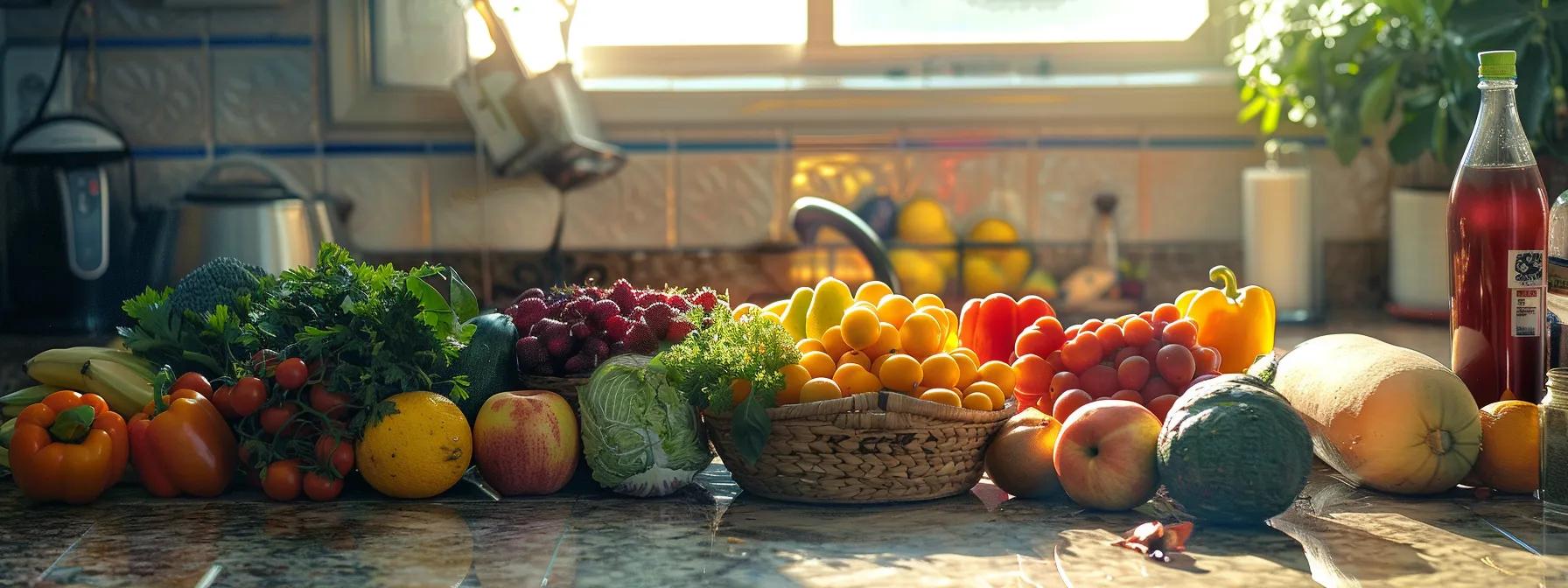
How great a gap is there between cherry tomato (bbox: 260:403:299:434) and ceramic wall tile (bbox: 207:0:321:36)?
1794mm

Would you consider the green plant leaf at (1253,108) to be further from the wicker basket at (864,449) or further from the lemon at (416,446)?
the lemon at (416,446)

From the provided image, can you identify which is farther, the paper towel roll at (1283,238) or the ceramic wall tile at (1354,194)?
the ceramic wall tile at (1354,194)

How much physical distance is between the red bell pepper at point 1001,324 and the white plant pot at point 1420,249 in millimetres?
1528

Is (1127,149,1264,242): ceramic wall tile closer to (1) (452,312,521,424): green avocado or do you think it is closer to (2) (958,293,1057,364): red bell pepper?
(2) (958,293,1057,364): red bell pepper

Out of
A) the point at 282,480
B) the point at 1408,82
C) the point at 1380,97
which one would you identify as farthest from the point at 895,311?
the point at 1408,82

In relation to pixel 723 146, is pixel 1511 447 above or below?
below

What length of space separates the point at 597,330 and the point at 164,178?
188cm

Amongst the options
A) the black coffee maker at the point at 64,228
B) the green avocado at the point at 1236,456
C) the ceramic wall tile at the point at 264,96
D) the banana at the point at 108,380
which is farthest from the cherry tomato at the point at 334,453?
the ceramic wall tile at the point at 264,96

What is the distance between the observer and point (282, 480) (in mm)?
1511

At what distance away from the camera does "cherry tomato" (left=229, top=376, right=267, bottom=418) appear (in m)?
1.51

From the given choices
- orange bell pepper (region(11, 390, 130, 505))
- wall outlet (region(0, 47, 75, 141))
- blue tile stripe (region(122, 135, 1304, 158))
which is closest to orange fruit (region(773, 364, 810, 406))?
orange bell pepper (region(11, 390, 130, 505))

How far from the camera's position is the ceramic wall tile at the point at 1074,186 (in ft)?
10.6

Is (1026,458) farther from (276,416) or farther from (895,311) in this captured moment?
(276,416)

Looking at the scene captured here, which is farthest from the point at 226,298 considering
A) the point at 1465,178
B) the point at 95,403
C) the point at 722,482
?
the point at 1465,178
